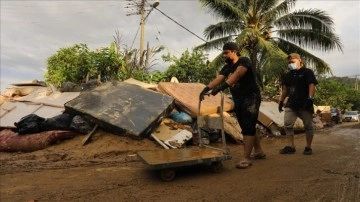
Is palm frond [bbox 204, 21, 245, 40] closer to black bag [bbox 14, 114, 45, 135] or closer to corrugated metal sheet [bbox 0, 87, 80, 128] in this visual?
corrugated metal sheet [bbox 0, 87, 80, 128]

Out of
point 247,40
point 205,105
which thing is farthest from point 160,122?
point 247,40

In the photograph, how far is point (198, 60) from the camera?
14.8 m

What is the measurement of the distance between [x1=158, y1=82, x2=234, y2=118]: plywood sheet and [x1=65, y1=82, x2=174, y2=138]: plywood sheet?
21.9 inches

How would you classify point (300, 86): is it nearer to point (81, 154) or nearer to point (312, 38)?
point (81, 154)

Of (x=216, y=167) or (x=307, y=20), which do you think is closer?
(x=216, y=167)

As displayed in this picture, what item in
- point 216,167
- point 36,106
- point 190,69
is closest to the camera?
point 216,167

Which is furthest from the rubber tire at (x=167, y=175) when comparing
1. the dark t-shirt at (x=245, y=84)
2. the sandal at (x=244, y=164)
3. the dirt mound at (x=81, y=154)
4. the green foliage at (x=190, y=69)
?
the green foliage at (x=190, y=69)

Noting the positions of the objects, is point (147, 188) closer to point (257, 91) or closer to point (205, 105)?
point (257, 91)

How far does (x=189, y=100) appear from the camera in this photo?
25.4 ft

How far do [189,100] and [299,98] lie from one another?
9.68ft

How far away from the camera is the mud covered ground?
3.15 metres

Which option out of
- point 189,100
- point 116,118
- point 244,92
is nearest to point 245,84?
point 244,92

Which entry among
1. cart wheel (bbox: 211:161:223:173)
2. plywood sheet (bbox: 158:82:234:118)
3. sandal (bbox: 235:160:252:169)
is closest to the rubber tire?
cart wheel (bbox: 211:161:223:173)

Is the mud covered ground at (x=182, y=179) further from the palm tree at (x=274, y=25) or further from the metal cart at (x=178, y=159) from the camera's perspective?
the palm tree at (x=274, y=25)
